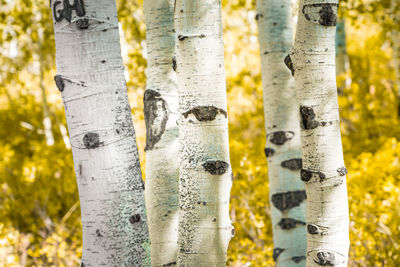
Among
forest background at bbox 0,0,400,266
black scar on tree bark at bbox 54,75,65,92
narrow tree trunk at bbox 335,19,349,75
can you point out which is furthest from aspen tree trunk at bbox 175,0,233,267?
narrow tree trunk at bbox 335,19,349,75

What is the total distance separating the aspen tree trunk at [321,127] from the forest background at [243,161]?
1225 mm

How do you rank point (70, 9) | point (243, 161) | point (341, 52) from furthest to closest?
1. point (341, 52)
2. point (243, 161)
3. point (70, 9)

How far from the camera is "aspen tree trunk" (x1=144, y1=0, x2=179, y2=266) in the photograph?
168cm

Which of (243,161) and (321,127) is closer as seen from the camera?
(321,127)

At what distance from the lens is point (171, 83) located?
1729 mm

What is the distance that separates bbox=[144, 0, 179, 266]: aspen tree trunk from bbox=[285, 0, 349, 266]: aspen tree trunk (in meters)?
0.63

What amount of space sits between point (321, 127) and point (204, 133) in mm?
466

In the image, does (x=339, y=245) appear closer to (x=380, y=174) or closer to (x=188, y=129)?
(x=188, y=129)

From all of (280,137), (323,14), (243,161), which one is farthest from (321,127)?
(243,161)

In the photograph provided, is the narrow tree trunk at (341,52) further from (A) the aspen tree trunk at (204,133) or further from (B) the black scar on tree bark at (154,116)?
(A) the aspen tree trunk at (204,133)

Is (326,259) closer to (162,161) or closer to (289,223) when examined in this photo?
(289,223)

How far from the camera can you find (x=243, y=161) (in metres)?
3.40

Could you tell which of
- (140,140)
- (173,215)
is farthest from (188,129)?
(140,140)

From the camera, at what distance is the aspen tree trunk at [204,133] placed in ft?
4.32
